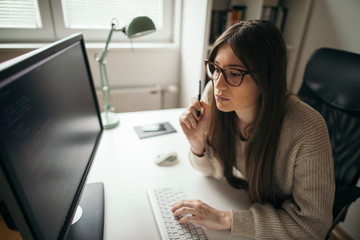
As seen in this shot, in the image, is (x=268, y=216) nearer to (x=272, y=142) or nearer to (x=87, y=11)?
(x=272, y=142)

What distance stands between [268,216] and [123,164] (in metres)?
0.57

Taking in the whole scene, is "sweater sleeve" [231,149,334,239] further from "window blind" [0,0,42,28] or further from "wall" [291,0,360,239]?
"window blind" [0,0,42,28]

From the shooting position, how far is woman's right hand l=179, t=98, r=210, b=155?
3.03ft

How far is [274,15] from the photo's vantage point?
196cm

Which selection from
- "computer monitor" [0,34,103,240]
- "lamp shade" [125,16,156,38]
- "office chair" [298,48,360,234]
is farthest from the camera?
"lamp shade" [125,16,156,38]

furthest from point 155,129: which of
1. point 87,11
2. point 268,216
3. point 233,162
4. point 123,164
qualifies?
point 87,11

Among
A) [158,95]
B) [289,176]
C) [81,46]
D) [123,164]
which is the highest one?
[81,46]

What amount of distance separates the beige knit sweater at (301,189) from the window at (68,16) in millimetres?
1740

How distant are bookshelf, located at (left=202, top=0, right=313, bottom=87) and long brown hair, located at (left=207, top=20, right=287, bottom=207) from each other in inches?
40.8

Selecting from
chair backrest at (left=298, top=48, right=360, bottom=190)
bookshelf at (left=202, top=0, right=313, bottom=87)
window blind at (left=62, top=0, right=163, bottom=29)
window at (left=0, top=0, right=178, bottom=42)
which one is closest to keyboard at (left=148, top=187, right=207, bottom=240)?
chair backrest at (left=298, top=48, right=360, bottom=190)

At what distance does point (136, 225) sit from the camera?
2.27 feet

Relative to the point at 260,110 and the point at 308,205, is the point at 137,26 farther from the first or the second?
the point at 308,205

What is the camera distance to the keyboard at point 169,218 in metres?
0.66

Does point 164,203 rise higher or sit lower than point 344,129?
lower
